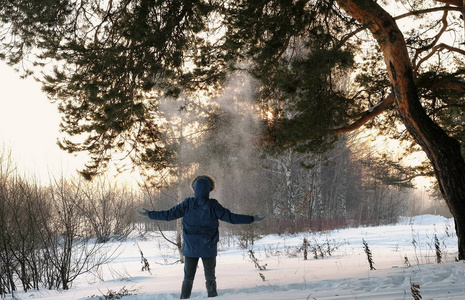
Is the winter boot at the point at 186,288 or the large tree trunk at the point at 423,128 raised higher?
the large tree trunk at the point at 423,128

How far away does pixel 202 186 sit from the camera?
5.35 metres

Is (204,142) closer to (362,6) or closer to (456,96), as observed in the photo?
(456,96)

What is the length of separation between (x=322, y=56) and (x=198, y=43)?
2745 millimetres

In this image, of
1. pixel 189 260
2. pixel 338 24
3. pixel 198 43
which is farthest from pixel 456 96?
pixel 189 260

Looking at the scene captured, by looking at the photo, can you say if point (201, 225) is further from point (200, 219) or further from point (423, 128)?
point (423, 128)

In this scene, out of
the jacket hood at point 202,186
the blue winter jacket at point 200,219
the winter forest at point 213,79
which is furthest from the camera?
the winter forest at point 213,79

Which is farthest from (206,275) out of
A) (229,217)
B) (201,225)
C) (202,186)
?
(202,186)

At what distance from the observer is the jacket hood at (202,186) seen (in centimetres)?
534

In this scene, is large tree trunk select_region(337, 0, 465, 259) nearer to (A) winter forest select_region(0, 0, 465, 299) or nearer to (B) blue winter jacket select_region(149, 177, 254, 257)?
(A) winter forest select_region(0, 0, 465, 299)

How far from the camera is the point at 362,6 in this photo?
5980 millimetres

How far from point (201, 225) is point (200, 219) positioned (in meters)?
0.07

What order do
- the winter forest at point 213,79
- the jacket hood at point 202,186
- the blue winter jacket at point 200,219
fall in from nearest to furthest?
Answer: the blue winter jacket at point 200,219
the jacket hood at point 202,186
the winter forest at point 213,79

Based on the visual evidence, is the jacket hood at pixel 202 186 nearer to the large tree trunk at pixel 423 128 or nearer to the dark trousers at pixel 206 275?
the dark trousers at pixel 206 275

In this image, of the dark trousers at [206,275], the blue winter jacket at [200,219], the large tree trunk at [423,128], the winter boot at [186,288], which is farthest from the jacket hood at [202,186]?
the large tree trunk at [423,128]
